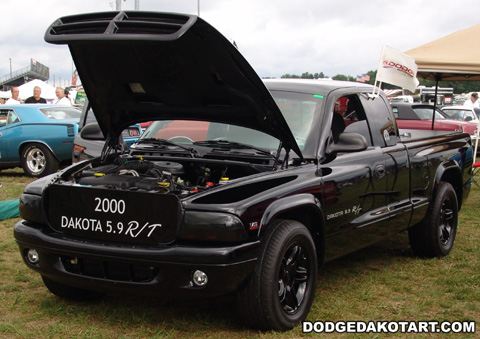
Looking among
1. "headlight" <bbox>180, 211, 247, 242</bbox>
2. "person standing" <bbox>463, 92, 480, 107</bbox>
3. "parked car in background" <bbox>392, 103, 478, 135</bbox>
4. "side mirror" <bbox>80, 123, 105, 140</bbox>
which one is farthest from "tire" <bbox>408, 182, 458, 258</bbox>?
"person standing" <bbox>463, 92, 480, 107</bbox>

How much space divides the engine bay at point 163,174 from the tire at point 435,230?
2.42 metres

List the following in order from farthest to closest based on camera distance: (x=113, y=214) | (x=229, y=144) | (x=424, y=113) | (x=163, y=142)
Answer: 1. (x=424, y=113)
2. (x=163, y=142)
3. (x=229, y=144)
4. (x=113, y=214)

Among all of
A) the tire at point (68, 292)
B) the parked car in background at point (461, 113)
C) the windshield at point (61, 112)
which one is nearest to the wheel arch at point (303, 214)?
the tire at point (68, 292)

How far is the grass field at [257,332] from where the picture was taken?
3.95 metres

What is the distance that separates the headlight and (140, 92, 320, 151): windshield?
1112 mm

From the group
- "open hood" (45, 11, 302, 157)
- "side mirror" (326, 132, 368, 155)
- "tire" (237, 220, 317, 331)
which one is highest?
"open hood" (45, 11, 302, 157)

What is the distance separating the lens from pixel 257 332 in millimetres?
3879

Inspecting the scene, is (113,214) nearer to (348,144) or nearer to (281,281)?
(281,281)

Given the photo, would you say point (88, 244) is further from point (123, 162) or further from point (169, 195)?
point (123, 162)

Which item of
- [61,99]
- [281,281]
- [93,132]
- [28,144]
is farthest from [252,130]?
[61,99]

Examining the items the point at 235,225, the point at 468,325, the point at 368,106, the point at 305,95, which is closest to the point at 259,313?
the point at 235,225

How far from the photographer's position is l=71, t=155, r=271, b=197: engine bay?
4.02 metres

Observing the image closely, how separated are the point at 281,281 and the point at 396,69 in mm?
3394

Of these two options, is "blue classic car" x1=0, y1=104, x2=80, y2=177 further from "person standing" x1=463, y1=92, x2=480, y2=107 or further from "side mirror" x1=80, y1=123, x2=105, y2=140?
"person standing" x1=463, y1=92, x2=480, y2=107
